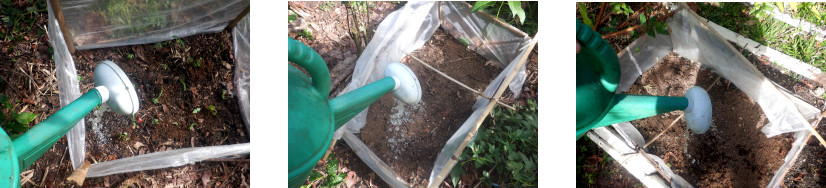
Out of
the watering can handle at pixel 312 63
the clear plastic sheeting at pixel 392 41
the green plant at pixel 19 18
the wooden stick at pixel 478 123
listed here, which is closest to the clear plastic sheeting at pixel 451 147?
the wooden stick at pixel 478 123

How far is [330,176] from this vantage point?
0.91 m

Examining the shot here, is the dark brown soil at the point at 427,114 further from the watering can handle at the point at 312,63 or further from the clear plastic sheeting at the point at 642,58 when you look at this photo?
the clear plastic sheeting at the point at 642,58

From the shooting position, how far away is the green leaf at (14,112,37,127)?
35.0 inches

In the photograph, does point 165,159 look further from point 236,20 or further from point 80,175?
point 236,20

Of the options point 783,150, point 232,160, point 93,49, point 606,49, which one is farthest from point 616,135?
point 93,49

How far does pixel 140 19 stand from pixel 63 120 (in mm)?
265

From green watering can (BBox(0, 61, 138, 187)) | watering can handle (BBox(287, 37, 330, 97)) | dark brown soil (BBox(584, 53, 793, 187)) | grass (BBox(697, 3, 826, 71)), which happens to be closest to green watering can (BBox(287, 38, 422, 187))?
watering can handle (BBox(287, 37, 330, 97))

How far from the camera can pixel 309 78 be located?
2.81ft

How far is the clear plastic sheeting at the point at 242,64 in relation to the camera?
3.01 ft

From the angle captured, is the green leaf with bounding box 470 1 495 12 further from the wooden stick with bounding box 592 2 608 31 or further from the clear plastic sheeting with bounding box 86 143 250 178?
the clear plastic sheeting with bounding box 86 143 250 178

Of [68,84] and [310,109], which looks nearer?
[310,109]

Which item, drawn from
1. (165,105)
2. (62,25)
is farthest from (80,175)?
(62,25)

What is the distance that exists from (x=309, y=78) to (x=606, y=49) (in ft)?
1.95

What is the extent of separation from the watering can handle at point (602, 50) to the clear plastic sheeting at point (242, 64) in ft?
2.23
